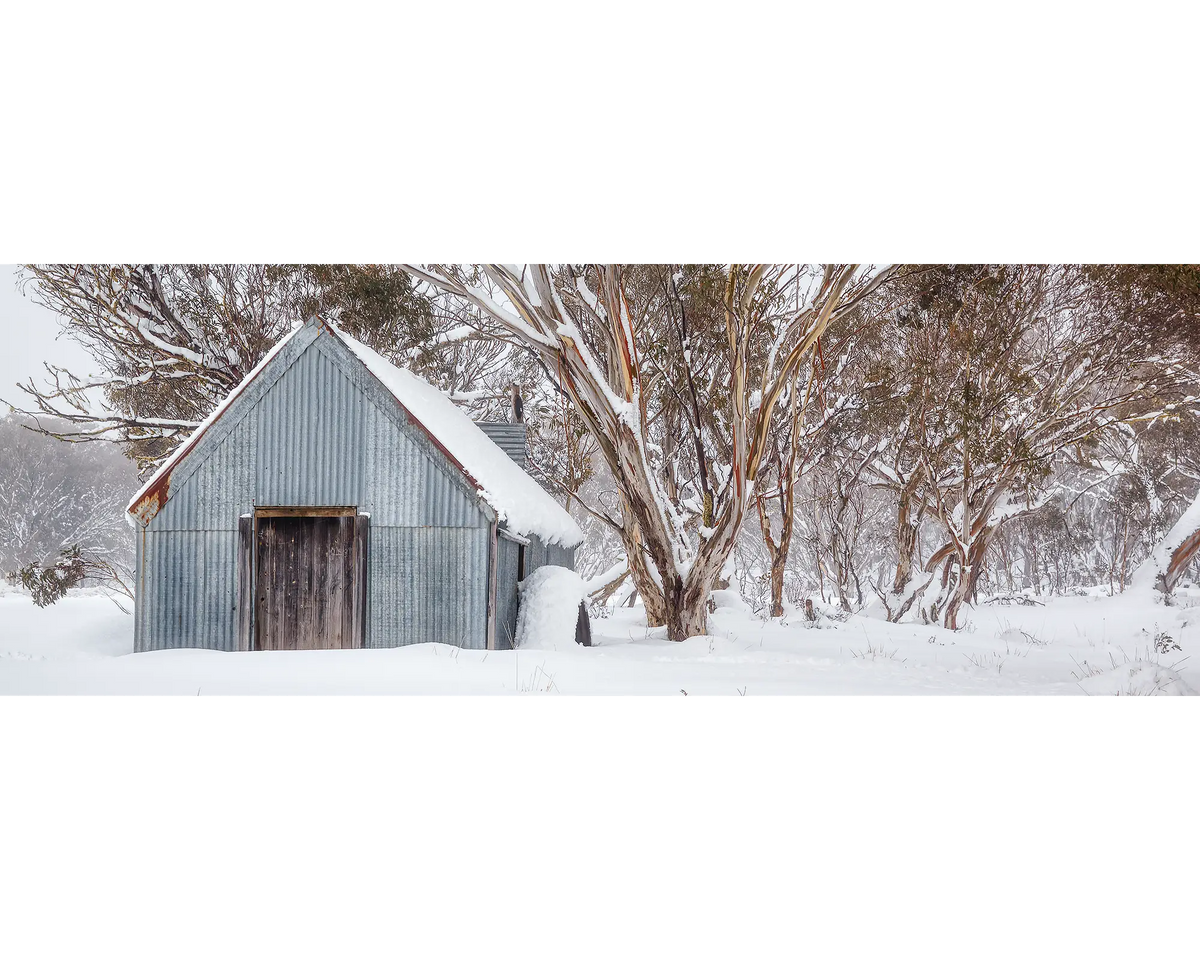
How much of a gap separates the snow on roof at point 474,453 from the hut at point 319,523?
5 cm

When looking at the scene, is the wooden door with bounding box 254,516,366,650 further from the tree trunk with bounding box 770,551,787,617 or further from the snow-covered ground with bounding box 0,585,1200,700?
the tree trunk with bounding box 770,551,787,617

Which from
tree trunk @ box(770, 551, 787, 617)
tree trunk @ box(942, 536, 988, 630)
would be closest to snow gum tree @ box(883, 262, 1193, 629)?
tree trunk @ box(942, 536, 988, 630)

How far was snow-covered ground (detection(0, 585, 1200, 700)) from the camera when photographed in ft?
24.4

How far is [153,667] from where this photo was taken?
8586mm

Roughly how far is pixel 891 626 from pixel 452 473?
1087 centimetres

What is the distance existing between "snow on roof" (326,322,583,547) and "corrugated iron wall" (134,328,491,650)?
0.18 meters

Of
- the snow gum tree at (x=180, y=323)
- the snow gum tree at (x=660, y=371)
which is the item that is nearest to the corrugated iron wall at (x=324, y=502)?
the snow gum tree at (x=660, y=371)

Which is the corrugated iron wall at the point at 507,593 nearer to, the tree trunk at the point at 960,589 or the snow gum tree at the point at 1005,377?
the snow gum tree at the point at 1005,377

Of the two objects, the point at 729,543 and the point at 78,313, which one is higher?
the point at 78,313

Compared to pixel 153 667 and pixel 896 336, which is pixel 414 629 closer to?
pixel 153 667
